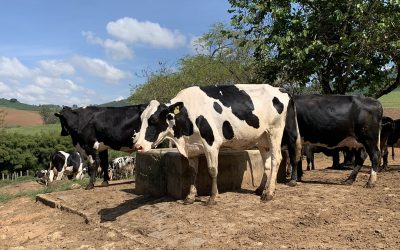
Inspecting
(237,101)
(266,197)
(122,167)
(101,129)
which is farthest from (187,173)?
(122,167)

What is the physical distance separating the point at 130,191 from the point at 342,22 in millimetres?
9186

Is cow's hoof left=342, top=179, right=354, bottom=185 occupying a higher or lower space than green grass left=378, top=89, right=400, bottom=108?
lower

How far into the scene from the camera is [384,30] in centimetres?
1331

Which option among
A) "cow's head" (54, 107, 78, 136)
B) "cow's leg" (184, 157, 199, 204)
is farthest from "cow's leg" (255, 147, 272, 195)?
"cow's head" (54, 107, 78, 136)

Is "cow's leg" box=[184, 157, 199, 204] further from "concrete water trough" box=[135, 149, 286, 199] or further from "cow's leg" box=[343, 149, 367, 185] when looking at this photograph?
"cow's leg" box=[343, 149, 367, 185]

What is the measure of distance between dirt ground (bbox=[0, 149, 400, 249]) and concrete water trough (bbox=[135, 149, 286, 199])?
0.91 feet

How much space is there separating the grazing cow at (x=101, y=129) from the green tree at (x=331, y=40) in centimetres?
555

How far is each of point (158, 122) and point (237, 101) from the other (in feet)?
4.83

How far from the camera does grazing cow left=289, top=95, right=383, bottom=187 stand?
902cm

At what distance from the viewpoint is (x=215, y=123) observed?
24.9ft

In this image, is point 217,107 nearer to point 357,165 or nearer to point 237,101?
point 237,101

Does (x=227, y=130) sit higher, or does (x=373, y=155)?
(x=227, y=130)

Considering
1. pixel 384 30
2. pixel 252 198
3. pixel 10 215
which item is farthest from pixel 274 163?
pixel 384 30

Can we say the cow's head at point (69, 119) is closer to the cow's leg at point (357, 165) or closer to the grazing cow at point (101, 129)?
the grazing cow at point (101, 129)
